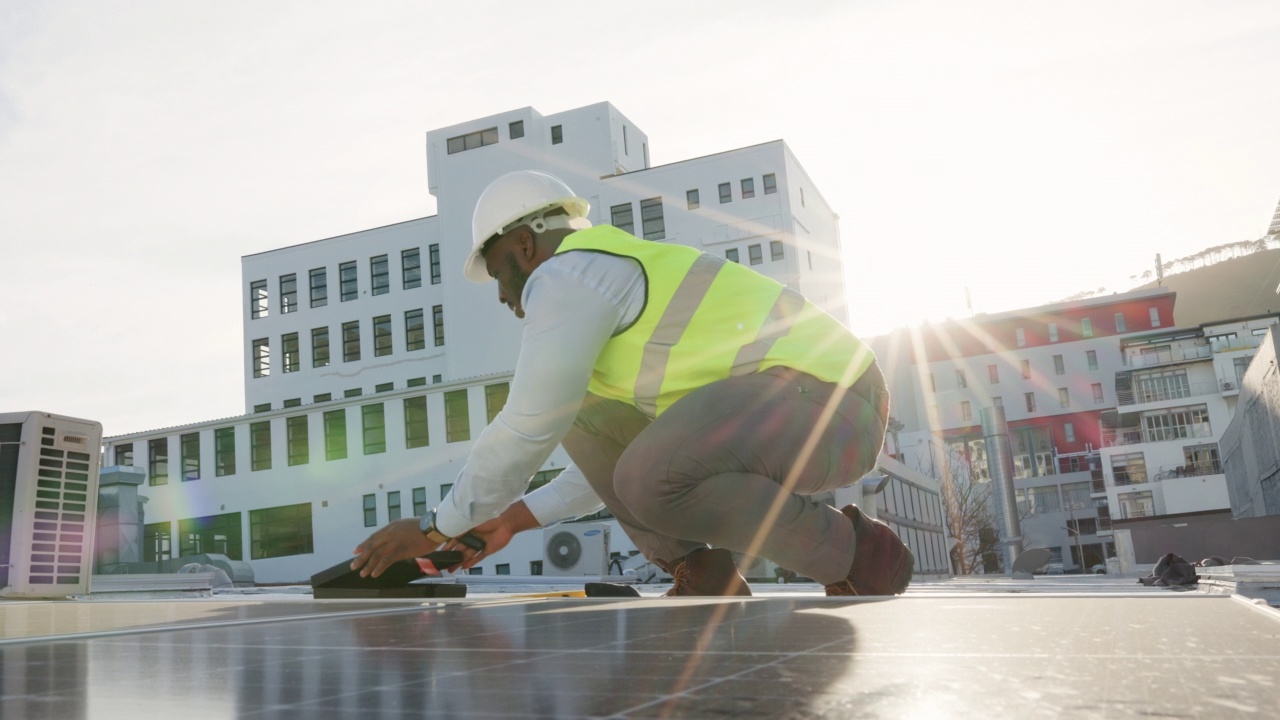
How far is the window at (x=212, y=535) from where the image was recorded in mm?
30516

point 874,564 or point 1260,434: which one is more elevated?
point 1260,434

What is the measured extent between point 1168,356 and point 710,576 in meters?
57.1

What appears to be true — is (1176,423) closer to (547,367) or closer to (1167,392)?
(1167,392)

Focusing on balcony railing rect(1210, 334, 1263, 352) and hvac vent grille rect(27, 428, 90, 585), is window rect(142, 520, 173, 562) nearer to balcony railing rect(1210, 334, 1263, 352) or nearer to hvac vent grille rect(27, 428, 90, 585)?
hvac vent grille rect(27, 428, 90, 585)

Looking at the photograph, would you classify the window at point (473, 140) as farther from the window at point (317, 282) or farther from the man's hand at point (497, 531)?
the man's hand at point (497, 531)

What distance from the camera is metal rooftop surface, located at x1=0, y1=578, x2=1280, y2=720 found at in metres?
0.78

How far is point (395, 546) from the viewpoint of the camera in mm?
2723

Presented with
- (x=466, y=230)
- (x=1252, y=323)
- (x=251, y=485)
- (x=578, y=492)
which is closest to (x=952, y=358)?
(x=1252, y=323)

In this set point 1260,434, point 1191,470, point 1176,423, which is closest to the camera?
point 1260,434

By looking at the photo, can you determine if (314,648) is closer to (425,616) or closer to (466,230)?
(425,616)

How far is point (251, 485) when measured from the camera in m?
30.6

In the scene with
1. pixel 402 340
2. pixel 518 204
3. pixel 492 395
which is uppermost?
pixel 402 340

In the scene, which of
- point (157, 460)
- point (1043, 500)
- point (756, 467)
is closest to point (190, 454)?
point (157, 460)

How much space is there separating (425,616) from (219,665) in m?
0.91
